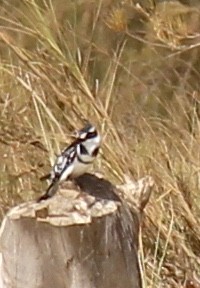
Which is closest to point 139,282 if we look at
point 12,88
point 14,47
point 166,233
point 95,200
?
point 95,200

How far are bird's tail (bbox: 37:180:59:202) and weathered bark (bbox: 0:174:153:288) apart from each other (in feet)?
0.14

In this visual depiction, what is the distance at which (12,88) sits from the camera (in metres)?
3.38

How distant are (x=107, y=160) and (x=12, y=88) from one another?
1.72 feet

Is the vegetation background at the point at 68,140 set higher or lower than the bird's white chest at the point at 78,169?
lower

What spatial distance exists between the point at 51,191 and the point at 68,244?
0.18 metres

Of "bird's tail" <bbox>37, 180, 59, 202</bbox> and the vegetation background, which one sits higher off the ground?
"bird's tail" <bbox>37, 180, 59, 202</bbox>

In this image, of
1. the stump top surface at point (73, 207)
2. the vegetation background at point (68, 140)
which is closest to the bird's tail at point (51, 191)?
the stump top surface at point (73, 207)

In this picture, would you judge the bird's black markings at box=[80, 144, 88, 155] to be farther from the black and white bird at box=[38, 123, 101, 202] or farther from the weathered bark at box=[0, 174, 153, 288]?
the weathered bark at box=[0, 174, 153, 288]

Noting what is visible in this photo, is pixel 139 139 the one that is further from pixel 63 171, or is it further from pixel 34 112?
pixel 63 171

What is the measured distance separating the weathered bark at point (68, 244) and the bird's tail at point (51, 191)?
1.7 inches

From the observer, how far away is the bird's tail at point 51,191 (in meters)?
2.10

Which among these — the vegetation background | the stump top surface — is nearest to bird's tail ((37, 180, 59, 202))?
the stump top surface

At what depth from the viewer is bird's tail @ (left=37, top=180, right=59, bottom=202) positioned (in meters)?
2.10

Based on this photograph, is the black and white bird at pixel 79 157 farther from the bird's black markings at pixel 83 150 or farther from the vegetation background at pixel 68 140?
the vegetation background at pixel 68 140
